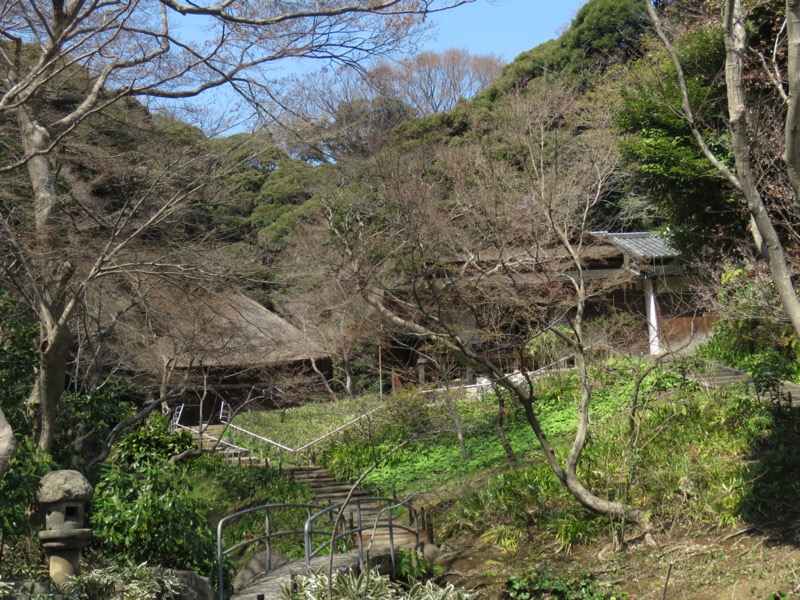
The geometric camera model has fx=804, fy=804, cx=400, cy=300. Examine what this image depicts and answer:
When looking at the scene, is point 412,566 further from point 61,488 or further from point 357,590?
point 61,488

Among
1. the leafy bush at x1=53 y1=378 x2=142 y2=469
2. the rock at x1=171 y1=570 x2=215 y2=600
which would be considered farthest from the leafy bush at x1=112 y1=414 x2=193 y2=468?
the rock at x1=171 y1=570 x2=215 y2=600

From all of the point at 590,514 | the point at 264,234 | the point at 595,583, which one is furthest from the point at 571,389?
the point at 264,234

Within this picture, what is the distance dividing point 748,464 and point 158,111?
8.86 metres

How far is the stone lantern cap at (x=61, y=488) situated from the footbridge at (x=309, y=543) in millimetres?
1221

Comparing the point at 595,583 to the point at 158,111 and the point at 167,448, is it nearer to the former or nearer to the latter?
the point at 158,111

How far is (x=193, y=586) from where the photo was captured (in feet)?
21.5

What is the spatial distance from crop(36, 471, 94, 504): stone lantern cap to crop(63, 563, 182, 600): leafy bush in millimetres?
583

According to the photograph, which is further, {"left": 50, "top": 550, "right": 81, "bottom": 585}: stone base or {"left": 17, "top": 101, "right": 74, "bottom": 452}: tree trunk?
{"left": 17, "top": 101, "right": 74, "bottom": 452}: tree trunk

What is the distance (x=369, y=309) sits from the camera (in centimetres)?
1836

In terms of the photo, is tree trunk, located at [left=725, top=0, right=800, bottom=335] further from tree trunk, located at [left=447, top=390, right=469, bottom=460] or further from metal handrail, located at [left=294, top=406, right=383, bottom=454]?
metal handrail, located at [left=294, top=406, right=383, bottom=454]

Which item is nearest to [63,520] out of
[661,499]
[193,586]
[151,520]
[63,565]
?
[63,565]

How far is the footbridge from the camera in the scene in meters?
7.09

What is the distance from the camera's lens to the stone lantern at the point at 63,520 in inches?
239

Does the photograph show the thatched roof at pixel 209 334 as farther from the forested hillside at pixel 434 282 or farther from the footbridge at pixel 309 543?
the footbridge at pixel 309 543
